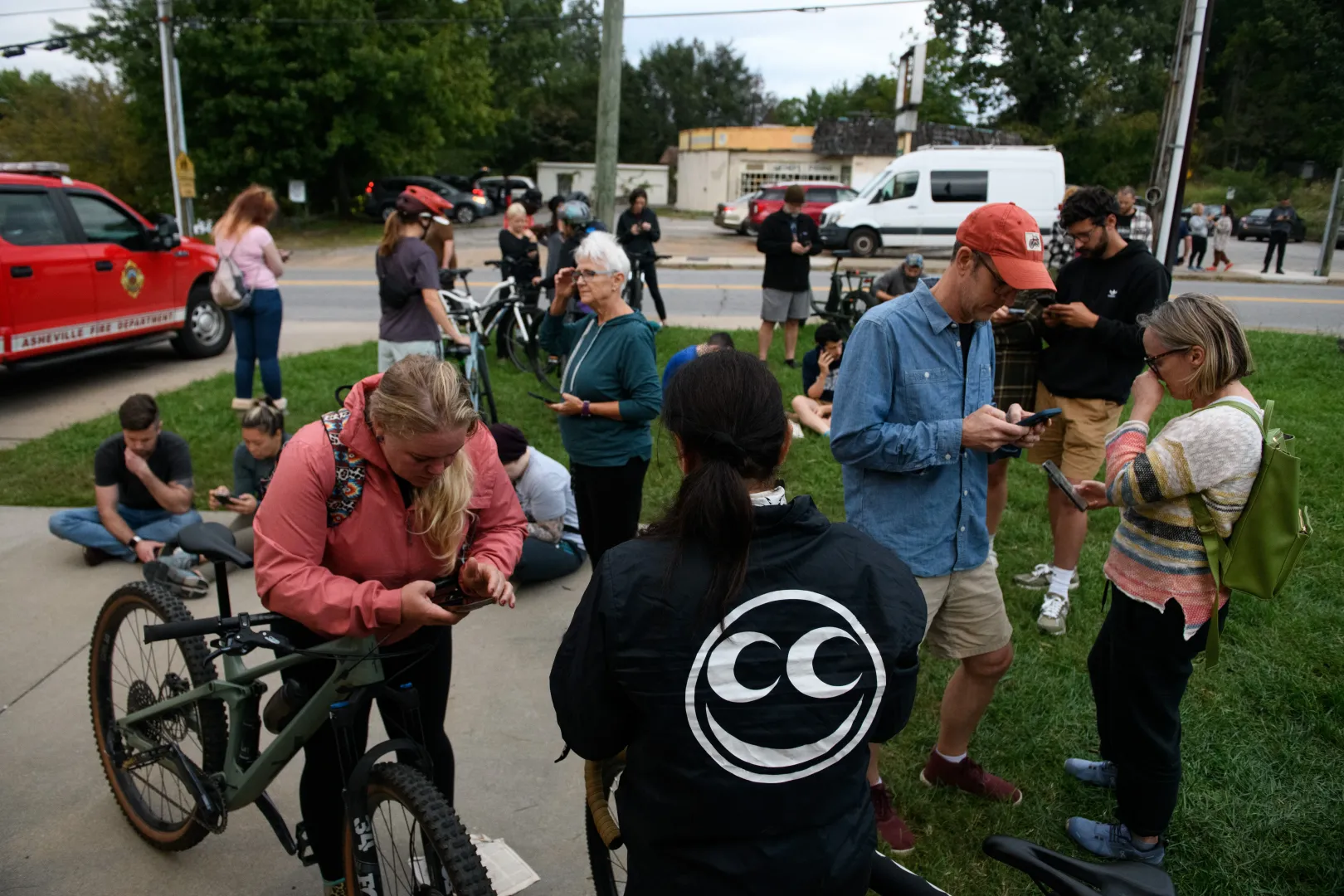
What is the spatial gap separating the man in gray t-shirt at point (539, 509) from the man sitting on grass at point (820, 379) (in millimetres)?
2425

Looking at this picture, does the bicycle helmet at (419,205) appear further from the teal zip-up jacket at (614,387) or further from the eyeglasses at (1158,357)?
the eyeglasses at (1158,357)

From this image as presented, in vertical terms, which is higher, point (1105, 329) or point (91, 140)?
point (91, 140)

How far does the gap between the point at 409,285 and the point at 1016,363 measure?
12.7ft

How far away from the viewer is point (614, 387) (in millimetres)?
3980

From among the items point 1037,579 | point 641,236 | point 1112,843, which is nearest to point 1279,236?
point 641,236

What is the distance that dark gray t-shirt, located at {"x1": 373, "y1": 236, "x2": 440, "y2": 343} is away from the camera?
6.29m

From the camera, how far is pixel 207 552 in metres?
2.60

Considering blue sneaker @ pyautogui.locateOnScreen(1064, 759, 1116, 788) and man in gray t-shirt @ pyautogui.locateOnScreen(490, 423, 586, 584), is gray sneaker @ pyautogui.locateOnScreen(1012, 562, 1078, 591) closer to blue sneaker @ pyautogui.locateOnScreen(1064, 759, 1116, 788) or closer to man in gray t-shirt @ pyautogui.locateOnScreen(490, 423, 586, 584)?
blue sneaker @ pyautogui.locateOnScreen(1064, 759, 1116, 788)

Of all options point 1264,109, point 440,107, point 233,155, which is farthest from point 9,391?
point 1264,109

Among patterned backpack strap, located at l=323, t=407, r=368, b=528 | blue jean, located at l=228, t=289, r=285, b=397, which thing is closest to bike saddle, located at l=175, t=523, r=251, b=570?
patterned backpack strap, located at l=323, t=407, r=368, b=528

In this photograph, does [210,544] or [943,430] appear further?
[943,430]

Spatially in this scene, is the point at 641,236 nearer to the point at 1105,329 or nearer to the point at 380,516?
the point at 1105,329

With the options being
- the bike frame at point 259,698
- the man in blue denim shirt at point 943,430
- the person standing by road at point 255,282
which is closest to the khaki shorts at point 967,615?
the man in blue denim shirt at point 943,430

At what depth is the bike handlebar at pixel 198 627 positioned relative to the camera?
7.83ft
